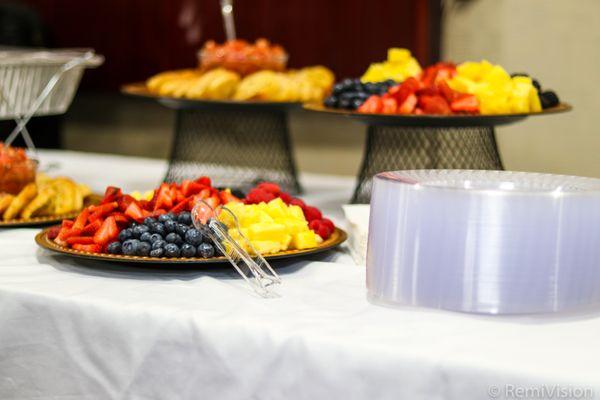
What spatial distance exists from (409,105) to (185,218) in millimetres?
512

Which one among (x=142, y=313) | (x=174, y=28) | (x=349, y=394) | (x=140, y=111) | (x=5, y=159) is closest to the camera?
(x=349, y=394)

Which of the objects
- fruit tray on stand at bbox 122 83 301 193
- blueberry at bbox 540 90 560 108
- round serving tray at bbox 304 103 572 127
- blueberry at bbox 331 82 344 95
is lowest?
fruit tray on stand at bbox 122 83 301 193

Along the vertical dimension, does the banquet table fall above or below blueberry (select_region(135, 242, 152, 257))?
below

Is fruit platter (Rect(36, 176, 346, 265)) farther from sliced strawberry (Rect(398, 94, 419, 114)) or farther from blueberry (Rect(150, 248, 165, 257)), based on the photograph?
sliced strawberry (Rect(398, 94, 419, 114))

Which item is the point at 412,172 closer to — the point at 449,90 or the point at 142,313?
the point at 142,313

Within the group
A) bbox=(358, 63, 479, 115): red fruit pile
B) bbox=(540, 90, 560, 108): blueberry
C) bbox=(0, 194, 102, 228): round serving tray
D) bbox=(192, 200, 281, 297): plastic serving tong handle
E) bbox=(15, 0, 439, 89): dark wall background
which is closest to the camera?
bbox=(192, 200, 281, 297): plastic serving tong handle

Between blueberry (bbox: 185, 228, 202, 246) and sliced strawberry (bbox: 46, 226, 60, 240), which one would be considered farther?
sliced strawberry (bbox: 46, 226, 60, 240)

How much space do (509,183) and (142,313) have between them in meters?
0.41

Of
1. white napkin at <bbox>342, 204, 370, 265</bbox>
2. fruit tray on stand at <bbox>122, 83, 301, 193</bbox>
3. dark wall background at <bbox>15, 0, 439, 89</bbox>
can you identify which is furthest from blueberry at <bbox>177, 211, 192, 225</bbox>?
dark wall background at <bbox>15, 0, 439, 89</bbox>

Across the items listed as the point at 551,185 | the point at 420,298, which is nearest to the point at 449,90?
the point at 551,185

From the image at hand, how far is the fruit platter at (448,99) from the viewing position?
4.96ft

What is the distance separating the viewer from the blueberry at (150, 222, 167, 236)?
45.1 inches

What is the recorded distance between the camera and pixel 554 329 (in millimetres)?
904

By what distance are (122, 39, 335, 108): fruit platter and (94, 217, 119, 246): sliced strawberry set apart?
0.64 meters
